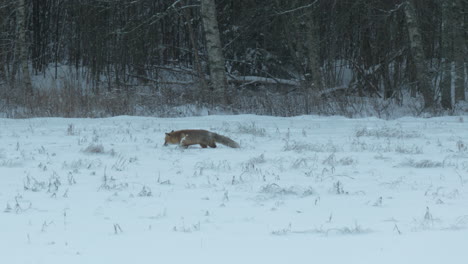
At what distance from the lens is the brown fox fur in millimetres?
7594

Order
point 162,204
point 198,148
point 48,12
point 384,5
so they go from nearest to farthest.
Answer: point 162,204 < point 198,148 < point 384,5 < point 48,12

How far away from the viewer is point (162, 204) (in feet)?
14.6

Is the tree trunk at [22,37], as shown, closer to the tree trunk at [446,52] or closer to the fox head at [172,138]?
the fox head at [172,138]

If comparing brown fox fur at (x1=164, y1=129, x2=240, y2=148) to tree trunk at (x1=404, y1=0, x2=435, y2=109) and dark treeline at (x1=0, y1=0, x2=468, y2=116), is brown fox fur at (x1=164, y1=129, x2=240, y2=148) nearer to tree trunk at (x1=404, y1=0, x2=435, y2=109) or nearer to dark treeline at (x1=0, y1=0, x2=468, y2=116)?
dark treeline at (x1=0, y1=0, x2=468, y2=116)

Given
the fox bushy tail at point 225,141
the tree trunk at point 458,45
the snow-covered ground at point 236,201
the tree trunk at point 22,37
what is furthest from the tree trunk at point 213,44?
the fox bushy tail at point 225,141

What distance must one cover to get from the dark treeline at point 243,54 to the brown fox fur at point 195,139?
242 inches

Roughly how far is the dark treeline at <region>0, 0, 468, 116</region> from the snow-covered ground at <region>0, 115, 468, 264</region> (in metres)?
6.35

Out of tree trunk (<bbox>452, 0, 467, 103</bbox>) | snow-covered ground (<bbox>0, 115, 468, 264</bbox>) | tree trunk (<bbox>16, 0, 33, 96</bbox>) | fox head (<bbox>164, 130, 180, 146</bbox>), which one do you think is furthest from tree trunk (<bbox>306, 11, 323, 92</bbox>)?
fox head (<bbox>164, 130, 180, 146</bbox>)

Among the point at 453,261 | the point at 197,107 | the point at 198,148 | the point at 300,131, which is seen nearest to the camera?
the point at 453,261

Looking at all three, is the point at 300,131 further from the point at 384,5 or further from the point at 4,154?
the point at 384,5

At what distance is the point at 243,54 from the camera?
23500 millimetres

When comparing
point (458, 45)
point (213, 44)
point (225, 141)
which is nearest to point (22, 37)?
point (213, 44)

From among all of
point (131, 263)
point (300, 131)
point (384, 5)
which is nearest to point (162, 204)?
point (131, 263)

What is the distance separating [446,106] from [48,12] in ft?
60.9
